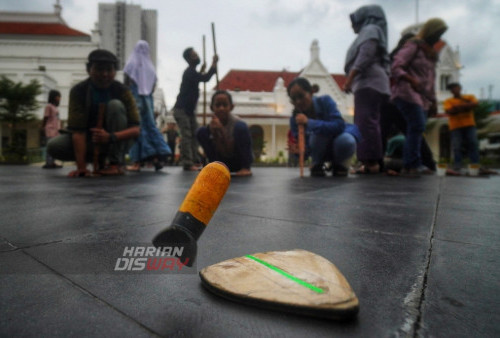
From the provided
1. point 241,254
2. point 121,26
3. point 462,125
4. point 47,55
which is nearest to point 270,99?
point 47,55

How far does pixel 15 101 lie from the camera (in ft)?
45.6

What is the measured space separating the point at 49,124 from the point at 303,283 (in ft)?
26.5

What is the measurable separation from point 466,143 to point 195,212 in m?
5.46

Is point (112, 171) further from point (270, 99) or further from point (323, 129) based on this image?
point (270, 99)

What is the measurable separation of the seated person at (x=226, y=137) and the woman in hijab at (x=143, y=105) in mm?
1029

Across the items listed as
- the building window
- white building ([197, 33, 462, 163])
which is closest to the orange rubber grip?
white building ([197, 33, 462, 163])

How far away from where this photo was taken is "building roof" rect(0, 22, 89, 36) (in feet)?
85.6

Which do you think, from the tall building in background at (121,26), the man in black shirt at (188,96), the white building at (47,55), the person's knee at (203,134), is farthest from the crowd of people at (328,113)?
the tall building in background at (121,26)

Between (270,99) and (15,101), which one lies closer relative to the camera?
(15,101)

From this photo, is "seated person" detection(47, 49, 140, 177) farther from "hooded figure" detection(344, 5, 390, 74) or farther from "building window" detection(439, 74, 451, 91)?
"building window" detection(439, 74, 451, 91)

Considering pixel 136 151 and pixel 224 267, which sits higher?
pixel 136 151

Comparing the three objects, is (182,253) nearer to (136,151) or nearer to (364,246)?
(364,246)

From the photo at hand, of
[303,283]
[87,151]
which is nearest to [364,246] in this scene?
[303,283]

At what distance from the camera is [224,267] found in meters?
0.66
